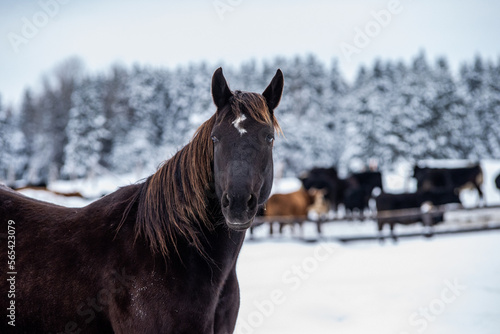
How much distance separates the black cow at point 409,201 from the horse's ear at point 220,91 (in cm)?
1183

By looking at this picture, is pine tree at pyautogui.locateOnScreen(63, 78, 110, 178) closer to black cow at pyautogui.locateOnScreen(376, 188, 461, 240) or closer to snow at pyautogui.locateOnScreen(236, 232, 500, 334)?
black cow at pyautogui.locateOnScreen(376, 188, 461, 240)

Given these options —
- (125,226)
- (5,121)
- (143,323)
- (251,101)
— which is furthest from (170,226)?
(5,121)

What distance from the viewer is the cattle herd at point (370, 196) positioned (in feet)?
45.8

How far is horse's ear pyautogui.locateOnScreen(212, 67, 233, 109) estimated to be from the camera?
2.30m

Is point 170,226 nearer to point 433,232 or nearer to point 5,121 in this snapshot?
point 433,232

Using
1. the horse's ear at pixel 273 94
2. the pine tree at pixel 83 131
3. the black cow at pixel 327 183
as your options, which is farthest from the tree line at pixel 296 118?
the horse's ear at pixel 273 94

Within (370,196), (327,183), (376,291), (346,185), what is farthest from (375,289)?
(346,185)

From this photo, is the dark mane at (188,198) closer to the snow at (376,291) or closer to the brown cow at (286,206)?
the snow at (376,291)

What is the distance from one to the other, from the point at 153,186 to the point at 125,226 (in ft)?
1.00

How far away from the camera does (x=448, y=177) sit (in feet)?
56.7

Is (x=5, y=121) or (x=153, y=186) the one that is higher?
(x=5, y=121)

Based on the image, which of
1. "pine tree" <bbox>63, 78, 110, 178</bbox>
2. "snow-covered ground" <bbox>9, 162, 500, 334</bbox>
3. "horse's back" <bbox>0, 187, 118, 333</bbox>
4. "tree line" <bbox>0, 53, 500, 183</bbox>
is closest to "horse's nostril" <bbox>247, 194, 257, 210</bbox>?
"horse's back" <bbox>0, 187, 118, 333</bbox>

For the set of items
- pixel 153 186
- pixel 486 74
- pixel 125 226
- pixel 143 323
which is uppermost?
pixel 486 74

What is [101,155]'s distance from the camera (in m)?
34.5
